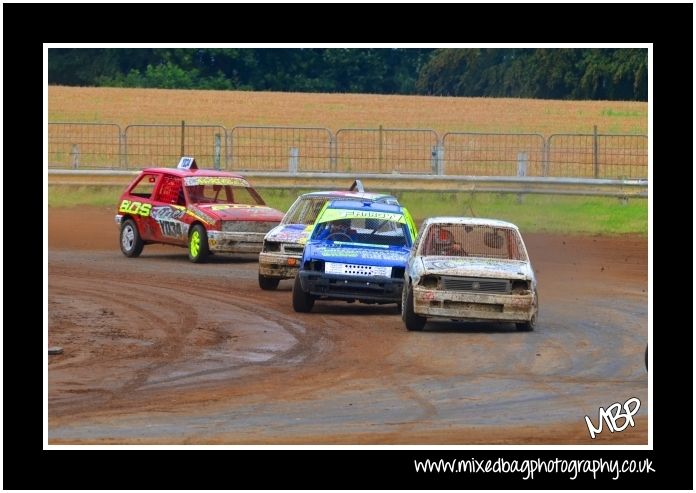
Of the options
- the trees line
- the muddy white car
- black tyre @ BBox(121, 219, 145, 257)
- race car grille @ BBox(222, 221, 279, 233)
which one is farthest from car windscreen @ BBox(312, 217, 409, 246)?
the trees line

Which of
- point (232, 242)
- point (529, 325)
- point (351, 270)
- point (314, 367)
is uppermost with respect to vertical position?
point (232, 242)

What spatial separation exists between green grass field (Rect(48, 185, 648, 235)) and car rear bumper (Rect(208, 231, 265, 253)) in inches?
338

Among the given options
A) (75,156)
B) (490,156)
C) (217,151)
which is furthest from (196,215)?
(490,156)

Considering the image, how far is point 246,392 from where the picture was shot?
539 inches

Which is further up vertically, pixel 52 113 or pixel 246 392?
pixel 52 113

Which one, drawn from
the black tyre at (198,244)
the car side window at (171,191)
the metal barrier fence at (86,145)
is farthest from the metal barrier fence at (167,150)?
the black tyre at (198,244)

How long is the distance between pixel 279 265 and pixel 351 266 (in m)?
2.73

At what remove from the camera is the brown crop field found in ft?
171

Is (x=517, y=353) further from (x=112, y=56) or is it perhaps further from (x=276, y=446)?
(x=112, y=56)

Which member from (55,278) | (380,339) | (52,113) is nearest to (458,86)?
(52,113)

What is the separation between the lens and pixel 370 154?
3866 cm

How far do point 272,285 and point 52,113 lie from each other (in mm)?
32784

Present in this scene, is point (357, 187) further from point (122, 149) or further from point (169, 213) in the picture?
point (122, 149)

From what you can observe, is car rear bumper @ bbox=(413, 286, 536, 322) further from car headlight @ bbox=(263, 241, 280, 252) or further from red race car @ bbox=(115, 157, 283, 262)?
red race car @ bbox=(115, 157, 283, 262)
